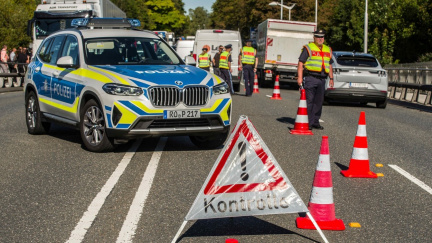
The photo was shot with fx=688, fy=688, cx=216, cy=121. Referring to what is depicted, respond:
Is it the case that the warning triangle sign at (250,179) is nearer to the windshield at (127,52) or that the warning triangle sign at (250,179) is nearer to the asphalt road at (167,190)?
the asphalt road at (167,190)

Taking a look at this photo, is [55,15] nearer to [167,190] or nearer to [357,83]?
[357,83]

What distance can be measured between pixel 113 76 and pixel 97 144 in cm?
101

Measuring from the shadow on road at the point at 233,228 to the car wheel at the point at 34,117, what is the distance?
6418 mm

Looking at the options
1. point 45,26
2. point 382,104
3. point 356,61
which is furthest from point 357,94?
point 45,26

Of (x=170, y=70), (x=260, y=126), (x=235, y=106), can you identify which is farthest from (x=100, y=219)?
(x=235, y=106)

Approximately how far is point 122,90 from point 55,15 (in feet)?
57.4

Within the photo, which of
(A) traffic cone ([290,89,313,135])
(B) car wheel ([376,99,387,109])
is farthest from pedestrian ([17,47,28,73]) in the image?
(A) traffic cone ([290,89,313,135])

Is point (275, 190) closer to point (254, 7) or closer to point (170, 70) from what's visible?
point (170, 70)

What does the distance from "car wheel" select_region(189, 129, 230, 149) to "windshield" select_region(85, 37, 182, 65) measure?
51.9 inches

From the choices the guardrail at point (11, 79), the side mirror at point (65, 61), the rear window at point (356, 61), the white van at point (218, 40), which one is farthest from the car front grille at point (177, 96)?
the guardrail at point (11, 79)

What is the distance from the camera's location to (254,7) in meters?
76.2

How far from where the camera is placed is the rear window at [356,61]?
20047 mm

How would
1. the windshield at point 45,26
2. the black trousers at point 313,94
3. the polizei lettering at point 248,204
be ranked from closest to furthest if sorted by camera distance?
the polizei lettering at point 248,204
the black trousers at point 313,94
the windshield at point 45,26

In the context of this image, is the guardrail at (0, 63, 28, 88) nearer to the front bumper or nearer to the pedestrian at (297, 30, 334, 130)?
the front bumper
